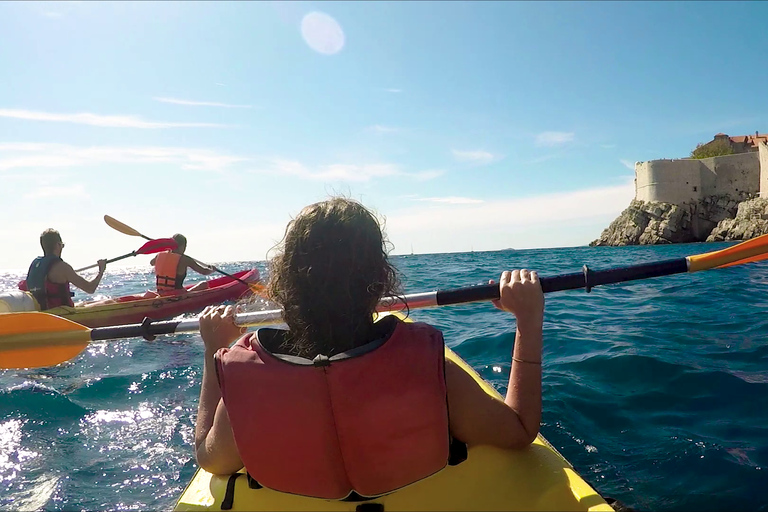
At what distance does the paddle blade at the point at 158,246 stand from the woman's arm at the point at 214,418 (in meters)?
7.92

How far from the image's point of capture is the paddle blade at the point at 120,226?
310 inches

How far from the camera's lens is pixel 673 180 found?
46.5m

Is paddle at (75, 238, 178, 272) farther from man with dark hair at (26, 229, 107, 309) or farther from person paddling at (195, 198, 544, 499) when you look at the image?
person paddling at (195, 198, 544, 499)

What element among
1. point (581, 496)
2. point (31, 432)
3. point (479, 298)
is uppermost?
point (479, 298)

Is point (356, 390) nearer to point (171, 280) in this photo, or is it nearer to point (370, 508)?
point (370, 508)

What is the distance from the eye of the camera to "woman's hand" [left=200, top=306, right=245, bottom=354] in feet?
5.98

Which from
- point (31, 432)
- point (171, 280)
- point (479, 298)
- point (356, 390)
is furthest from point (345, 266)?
A: point (171, 280)

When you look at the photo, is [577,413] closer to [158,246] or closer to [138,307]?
[138,307]

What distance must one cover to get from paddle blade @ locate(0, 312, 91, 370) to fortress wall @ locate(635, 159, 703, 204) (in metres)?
53.4

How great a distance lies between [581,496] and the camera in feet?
5.20

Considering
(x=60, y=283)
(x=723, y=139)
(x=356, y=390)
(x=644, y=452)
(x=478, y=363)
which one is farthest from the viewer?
(x=723, y=139)

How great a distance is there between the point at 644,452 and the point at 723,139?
7173 centimetres

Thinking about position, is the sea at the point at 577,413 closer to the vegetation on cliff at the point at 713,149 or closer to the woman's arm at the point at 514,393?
the woman's arm at the point at 514,393

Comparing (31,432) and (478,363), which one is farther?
(478,363)
